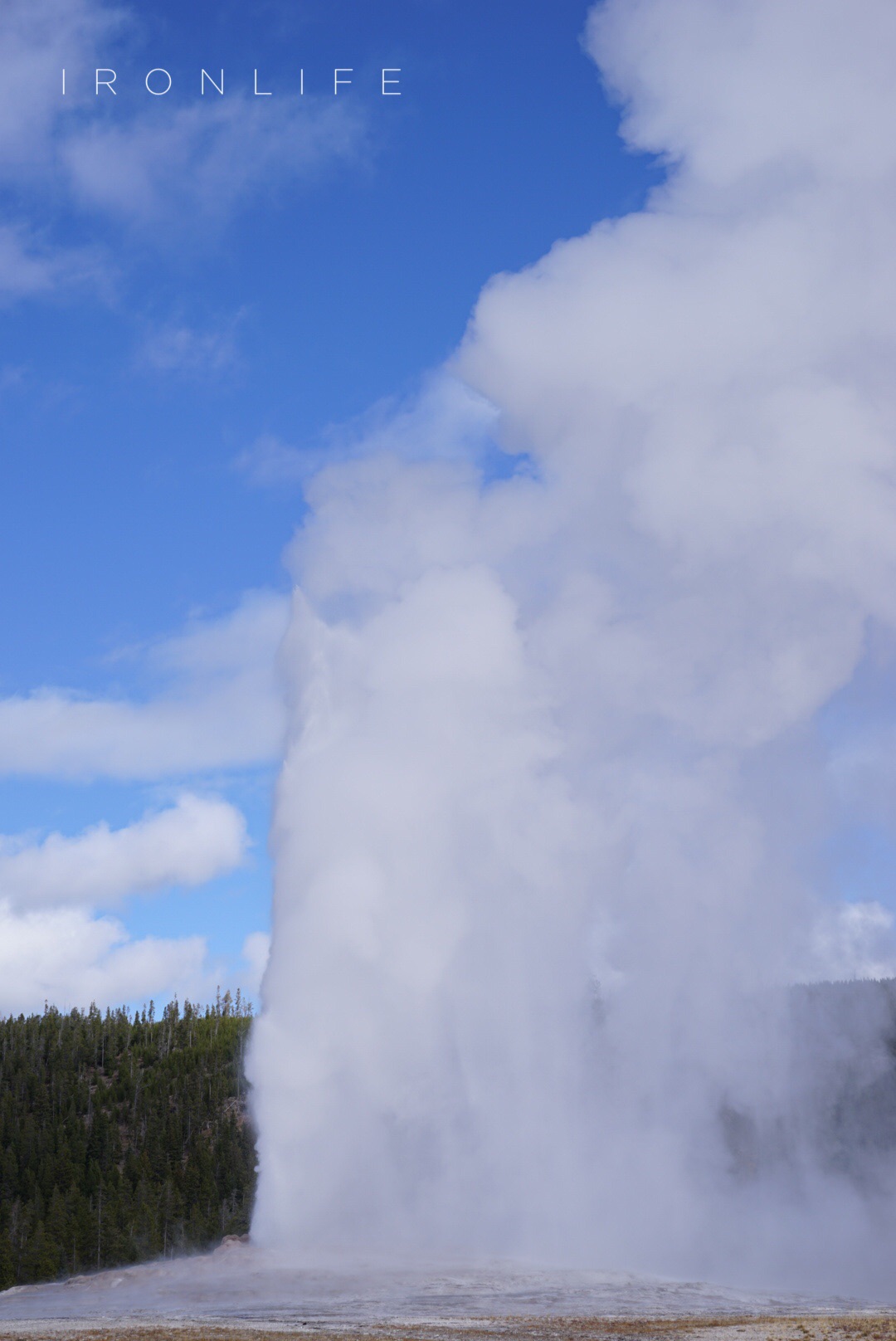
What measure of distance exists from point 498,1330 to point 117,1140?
288 ft

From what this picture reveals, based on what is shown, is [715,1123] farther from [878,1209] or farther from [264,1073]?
[264,1073]

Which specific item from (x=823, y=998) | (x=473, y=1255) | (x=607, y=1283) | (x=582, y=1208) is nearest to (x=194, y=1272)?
(x=473, y=1255)

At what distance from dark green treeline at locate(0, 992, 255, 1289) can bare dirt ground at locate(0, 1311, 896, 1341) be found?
164 ft

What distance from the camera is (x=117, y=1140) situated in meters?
105

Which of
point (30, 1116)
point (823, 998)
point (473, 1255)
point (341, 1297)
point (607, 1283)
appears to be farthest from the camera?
point (30, 1116)

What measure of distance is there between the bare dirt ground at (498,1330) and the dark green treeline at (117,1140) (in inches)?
1964

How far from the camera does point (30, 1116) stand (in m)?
108

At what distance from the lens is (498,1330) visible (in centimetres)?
2789

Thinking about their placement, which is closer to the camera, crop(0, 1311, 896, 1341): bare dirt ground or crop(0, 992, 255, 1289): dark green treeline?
crop(0, 1311, 896, 1341): bare dirt ground

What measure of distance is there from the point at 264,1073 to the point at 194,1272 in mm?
11474

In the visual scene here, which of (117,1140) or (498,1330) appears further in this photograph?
(117,1140)

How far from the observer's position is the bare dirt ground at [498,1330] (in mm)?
26141

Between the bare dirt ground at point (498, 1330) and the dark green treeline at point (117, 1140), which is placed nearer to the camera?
the bare dirt ground at point (498, 1330)

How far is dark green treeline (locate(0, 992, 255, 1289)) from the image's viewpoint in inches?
3054
